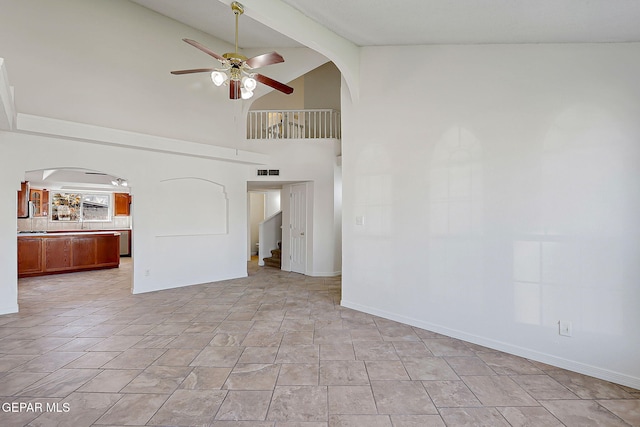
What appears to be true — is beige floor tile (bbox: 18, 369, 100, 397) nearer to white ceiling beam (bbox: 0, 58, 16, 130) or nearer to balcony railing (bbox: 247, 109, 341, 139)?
white ceiling beam (bbox: 0, 58, 16, 130)

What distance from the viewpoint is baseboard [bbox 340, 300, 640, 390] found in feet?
8.36

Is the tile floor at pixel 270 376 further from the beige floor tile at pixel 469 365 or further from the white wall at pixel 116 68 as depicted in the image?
the white wall at pixel 116 68

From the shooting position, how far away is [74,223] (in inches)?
381

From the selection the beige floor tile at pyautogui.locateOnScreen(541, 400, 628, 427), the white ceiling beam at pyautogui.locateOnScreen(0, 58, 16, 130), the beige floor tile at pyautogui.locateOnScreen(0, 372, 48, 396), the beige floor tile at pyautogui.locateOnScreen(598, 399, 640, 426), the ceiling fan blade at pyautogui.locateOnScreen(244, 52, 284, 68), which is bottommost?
the beige floor tile at pyautogui.locateOnScreen(598, 399, 640, 426)

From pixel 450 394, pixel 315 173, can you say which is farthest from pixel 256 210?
pixel 450 394

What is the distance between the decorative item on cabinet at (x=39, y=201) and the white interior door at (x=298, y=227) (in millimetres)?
7410

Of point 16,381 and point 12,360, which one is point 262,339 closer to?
point 16,381

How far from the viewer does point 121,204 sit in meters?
10.5

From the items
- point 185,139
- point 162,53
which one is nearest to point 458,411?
point 185,139

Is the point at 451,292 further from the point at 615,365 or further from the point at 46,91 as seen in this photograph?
the point at 46,91

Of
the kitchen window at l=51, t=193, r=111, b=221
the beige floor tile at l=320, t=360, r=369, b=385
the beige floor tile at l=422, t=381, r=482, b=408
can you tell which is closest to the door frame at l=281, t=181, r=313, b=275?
the beige floor tile at l=320, t=360, r=369, b=385

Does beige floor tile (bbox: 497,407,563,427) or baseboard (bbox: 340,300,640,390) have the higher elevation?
baseboard (bbox: 340,300,640,390)

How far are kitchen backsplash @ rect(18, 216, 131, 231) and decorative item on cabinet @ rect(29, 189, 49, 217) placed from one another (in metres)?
0.17

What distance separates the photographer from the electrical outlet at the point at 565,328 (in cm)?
277
